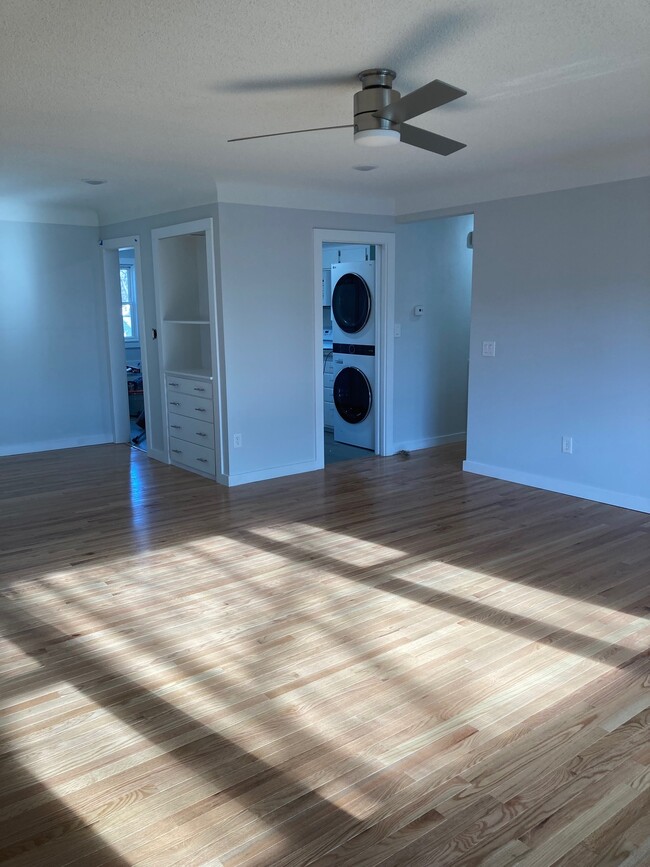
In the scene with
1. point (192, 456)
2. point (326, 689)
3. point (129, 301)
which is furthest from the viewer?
point (129, 301)

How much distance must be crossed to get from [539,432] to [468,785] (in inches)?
135

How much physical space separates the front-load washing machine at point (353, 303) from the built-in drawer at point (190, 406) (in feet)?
5.66

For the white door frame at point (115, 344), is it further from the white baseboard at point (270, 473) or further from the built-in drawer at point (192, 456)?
the white baseboard at point (270, 473)

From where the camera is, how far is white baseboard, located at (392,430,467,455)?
6.39 m

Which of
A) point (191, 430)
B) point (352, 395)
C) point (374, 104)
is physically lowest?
point (191, 430)

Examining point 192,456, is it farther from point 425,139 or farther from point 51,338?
point 425,139

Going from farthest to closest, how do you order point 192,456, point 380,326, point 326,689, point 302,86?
point 380,326 < point 192,456 < point 302,86 < point 326,689

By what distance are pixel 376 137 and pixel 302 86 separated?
39cm

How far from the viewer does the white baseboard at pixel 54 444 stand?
644cm

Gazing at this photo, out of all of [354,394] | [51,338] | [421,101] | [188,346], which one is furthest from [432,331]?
[421,101]

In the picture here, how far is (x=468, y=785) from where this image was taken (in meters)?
1.95

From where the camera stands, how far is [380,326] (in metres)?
6.05

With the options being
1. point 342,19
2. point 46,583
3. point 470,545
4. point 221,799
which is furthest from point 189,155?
point 221,799

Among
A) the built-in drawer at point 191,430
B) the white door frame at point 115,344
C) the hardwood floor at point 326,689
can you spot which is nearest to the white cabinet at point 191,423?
the built-in drawer at point 191,430
